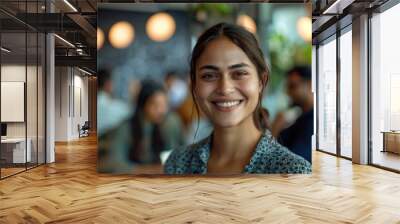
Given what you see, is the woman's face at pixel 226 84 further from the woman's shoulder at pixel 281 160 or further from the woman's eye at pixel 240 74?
the woman's shoulder at pixel 281 160

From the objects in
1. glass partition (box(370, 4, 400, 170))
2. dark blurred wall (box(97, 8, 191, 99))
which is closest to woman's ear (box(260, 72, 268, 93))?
dark blurred wall (box(97, 8, 191, 99))

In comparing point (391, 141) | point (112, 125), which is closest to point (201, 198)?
point (112, 125)

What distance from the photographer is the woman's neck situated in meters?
6.38

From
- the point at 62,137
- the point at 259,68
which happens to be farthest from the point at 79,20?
the point at 62,137

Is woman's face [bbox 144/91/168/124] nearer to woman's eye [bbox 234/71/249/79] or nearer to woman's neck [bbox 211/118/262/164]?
woman's neck [bbox 211/118/262/164]

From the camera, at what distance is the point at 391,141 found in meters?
7.39

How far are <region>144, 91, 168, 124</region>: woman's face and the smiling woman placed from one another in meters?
0.53

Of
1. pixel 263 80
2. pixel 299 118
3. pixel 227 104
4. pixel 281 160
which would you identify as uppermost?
pixel 263 80

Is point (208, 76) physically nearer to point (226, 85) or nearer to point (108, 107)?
point (226, 85)

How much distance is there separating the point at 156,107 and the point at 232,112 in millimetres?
1265

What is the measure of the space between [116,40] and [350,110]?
545 centimetres

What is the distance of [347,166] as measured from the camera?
25.9ft

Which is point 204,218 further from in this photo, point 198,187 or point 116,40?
point 116,40

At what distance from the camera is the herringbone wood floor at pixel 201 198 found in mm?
4039
